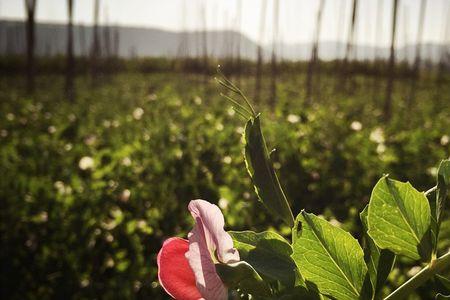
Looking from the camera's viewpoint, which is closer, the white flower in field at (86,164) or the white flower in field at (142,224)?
the white flower in field at (142,224)

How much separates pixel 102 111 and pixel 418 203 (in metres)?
7.03

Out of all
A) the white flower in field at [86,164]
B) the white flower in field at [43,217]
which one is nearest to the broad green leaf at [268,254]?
the white flower in field at [43,217]

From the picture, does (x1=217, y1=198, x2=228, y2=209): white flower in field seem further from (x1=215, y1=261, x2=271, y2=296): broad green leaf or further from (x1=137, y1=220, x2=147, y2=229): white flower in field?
(x1=215, y1=261, x2=271, y2=296): broad green leaf

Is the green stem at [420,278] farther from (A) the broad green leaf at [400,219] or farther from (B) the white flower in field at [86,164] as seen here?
(B) the white flower in field at [86,164]

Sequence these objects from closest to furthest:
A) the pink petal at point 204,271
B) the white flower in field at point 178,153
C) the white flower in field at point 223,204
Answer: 1. the pink petal at point 204,271
2. the white flower in field at point 223,204
3. the white flower in field at point 178,153

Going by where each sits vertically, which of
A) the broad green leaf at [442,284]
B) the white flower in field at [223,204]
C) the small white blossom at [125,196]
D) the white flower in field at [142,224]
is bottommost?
the white flower in field at [142,224]

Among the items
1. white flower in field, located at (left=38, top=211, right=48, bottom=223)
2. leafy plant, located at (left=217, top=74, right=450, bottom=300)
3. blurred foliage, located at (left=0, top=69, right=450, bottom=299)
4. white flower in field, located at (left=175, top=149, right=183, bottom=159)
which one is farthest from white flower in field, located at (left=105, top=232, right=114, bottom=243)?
leafy plant, located at (left=217, top=74, right=450, bottom=300)

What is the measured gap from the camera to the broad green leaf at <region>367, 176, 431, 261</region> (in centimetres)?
20

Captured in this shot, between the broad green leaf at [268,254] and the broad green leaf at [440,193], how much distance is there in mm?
60

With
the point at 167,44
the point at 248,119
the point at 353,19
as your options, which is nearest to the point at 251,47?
the point at 167,44

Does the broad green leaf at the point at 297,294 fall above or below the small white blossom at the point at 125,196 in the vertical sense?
above

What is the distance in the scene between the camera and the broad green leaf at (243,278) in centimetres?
19

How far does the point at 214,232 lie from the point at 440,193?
96 mm

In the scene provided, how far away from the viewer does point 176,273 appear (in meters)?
0.19
